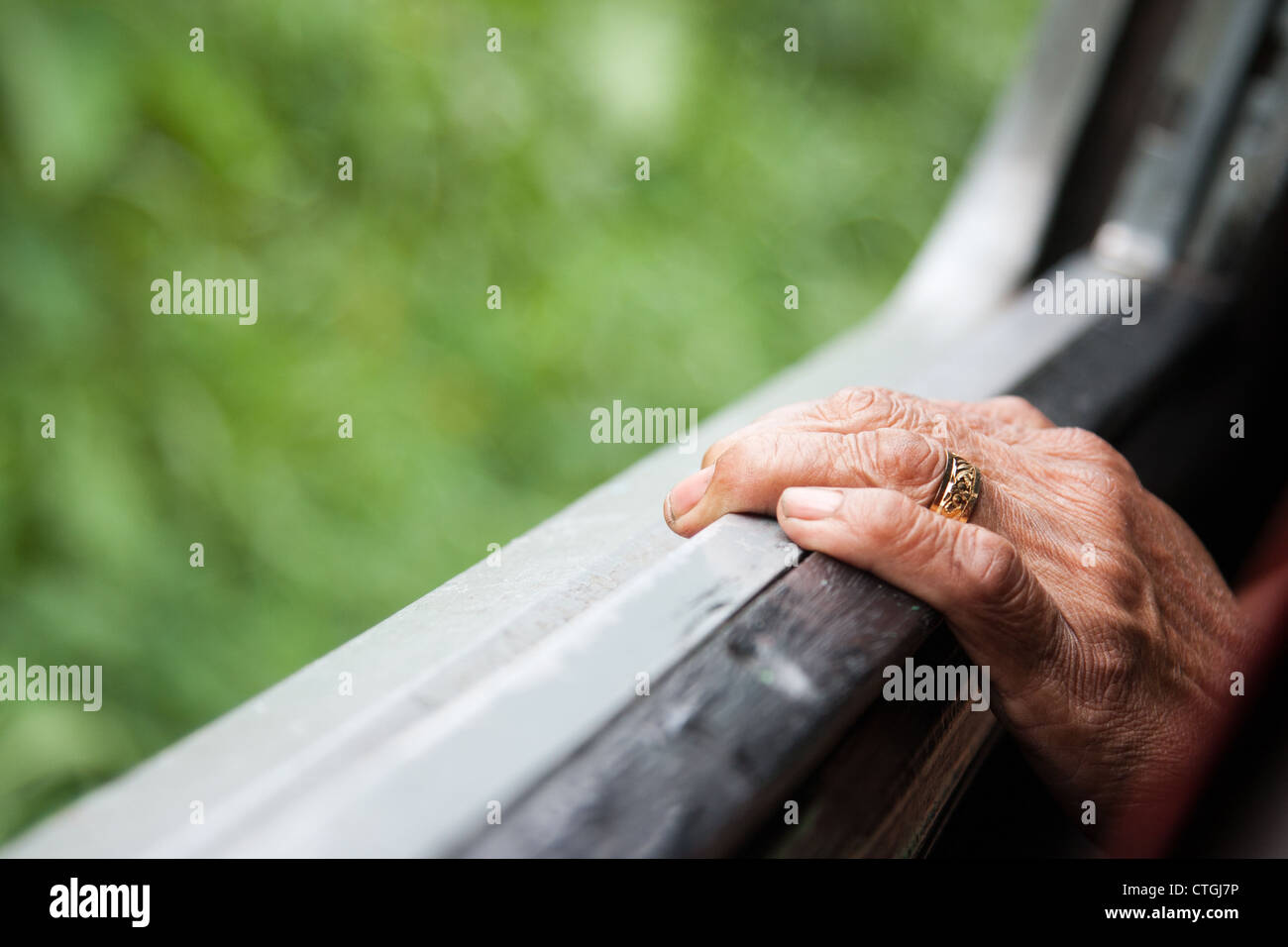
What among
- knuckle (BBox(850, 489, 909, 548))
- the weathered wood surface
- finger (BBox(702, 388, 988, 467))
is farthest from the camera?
finger (BBox(702, 388, 988, 467))

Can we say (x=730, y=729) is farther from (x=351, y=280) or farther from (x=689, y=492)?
(x=351, y=280)

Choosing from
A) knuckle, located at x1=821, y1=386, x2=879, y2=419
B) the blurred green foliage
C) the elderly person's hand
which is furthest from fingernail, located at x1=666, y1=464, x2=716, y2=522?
the blurred green foliage

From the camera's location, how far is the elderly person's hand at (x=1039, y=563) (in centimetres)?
53

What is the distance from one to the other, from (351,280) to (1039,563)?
4.60 ft

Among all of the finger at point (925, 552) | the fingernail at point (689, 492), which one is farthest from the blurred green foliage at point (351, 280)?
the finger at point (925, 552)

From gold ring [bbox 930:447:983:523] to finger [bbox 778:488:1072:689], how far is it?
47mm

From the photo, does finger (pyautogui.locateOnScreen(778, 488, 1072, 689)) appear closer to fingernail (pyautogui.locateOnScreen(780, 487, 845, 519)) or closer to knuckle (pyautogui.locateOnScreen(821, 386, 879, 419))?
fingernail (pyautogui.locateOnScreen(780, 487, 845, 519))

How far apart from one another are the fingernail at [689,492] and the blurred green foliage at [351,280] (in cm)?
103

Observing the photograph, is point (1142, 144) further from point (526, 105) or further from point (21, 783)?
point (21, 783)

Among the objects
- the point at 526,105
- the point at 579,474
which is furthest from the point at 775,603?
the point at 526,105

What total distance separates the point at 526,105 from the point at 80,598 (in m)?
1.19

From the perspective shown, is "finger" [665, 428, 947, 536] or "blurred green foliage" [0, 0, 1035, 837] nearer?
"finger" [665, 428, 947, 536]

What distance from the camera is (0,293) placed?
1.21 m

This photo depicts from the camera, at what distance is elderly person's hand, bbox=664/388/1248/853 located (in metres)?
0.53
